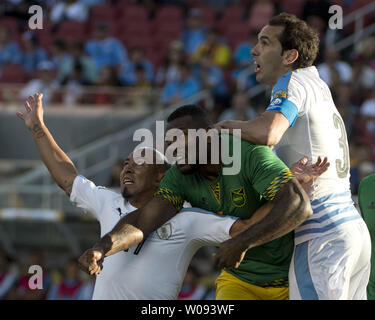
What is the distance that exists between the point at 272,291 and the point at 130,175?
3.95ft

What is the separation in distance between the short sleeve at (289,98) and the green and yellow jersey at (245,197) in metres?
0.24

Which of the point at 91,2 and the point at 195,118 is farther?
the point at 91,2

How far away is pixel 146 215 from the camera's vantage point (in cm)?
466

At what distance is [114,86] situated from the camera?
13000 mm

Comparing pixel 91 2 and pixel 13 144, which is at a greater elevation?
pixel 91 2

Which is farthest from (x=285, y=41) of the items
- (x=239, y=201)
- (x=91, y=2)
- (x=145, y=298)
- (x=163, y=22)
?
(x=91, y=2)

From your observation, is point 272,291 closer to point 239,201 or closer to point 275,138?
point 239,201

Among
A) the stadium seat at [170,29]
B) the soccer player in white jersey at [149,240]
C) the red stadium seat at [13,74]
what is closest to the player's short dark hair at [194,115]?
the soccer player in white jersey at [149,240]

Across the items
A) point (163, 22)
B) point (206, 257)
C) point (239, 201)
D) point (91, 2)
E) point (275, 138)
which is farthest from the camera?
point (91, 2)

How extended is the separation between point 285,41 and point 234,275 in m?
1.50

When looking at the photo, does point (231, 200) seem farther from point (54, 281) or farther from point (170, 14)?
point (170, 14)

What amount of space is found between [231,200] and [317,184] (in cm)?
53

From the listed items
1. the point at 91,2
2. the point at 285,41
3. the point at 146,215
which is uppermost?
the point at 91,2

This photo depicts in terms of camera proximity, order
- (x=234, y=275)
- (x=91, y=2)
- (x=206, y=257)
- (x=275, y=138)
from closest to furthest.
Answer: (x=275, y=138)
(x=234, y=275)
(x=206, y=257)
(x=91, y=2)
